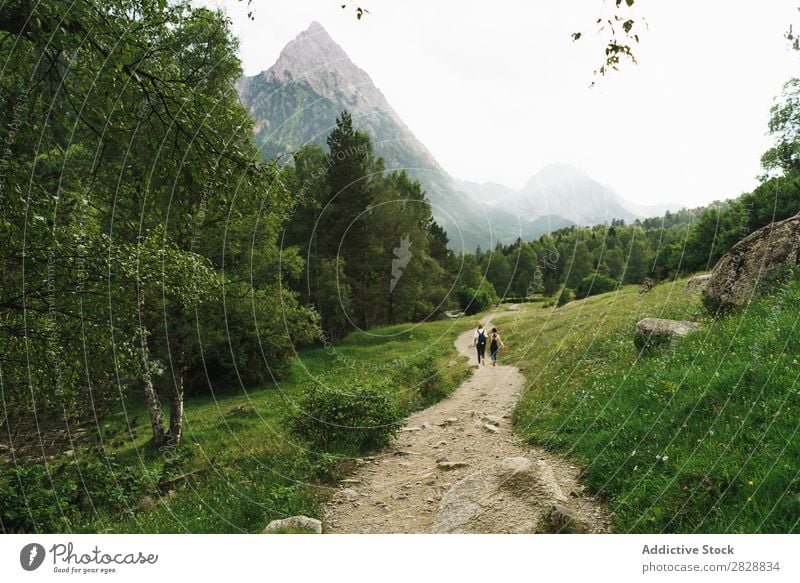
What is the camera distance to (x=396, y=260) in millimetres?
42500

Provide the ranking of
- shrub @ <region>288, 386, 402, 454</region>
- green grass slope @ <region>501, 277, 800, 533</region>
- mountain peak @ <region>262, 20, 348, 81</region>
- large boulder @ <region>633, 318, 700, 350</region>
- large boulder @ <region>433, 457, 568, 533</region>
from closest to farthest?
green grass slope @ <region>501, 277, 800, 533</region>
large boulder @ <region>433, 457, 568, 533</region>
mountain peak @ <region>262, 20, 348, 81</region>
large boulder @ <region>633, 318, 700, 350</region>
shrub @ <region>288, 386, 402, 454</region>

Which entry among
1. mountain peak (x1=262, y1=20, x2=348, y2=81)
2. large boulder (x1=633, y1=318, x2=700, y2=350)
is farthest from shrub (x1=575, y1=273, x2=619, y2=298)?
mountain peak (x1=262, y1=20, x2=348, y2=81)

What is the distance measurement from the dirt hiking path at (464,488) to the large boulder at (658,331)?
4271 millimetres

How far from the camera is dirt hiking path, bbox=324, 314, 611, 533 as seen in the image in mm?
5727

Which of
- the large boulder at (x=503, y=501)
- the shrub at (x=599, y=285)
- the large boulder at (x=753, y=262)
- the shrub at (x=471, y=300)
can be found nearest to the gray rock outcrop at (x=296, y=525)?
the large boulder at (x=503, y=501)

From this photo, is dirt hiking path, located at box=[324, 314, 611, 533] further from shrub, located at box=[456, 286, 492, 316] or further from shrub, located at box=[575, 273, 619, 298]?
shrub, located at box=[575, 273, 619, 298]

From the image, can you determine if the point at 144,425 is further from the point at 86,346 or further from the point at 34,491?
the point at 86,346

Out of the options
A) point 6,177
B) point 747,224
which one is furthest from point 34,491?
point 747,224

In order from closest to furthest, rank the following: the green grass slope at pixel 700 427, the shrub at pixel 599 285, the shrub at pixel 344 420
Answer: the green grass slope at pixel 700 427, the shrub at pixel 344 420, the shrub at pixel 599 285

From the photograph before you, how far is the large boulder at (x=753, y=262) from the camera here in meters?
10.7

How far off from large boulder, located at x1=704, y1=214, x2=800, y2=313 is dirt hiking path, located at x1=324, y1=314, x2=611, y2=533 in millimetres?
6815

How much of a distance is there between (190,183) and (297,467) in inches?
257

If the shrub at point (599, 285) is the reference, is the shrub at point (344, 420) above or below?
above

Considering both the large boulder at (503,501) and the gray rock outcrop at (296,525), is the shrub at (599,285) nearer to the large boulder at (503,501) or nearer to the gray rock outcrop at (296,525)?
the large boulder at (503,501)
